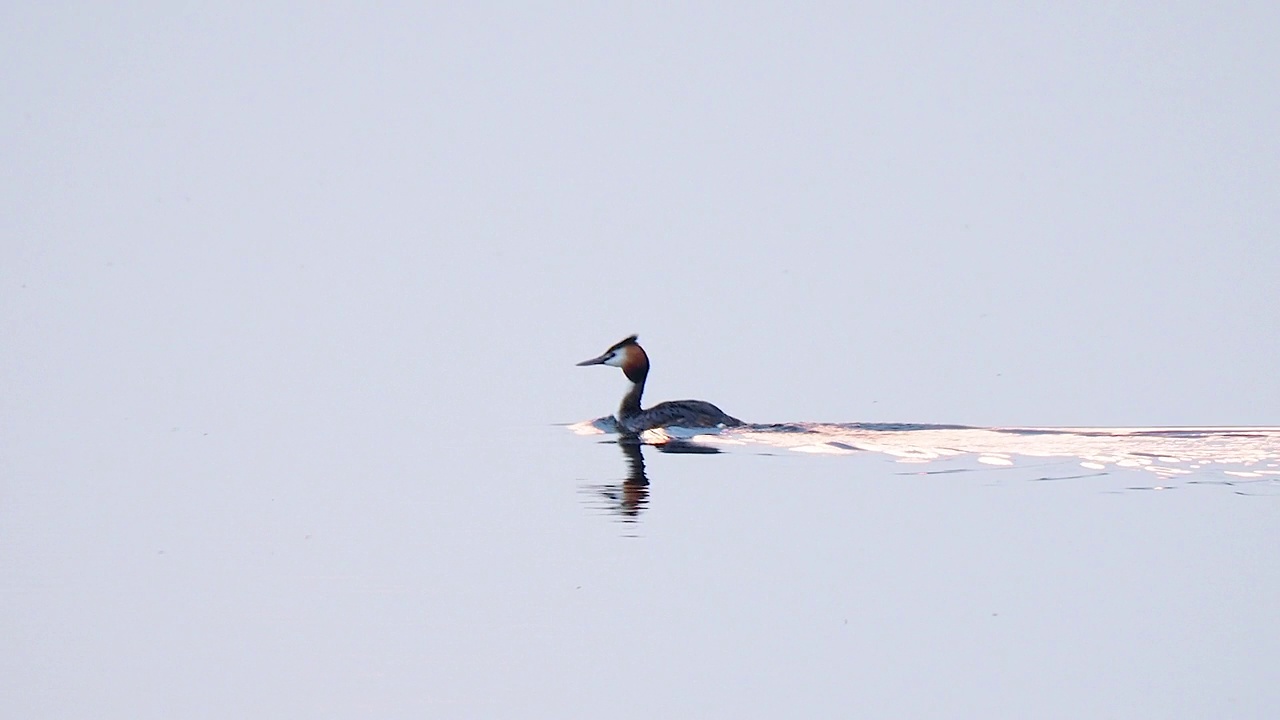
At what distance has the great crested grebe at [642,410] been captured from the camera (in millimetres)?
18031

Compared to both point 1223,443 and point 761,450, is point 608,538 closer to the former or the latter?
point 761,450

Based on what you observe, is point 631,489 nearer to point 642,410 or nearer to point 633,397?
point 642,410

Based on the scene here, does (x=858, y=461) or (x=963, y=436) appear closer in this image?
(x=858, y=461)

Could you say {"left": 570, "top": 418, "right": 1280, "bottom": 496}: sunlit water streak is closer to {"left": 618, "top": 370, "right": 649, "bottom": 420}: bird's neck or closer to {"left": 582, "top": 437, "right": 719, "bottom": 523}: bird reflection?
{"left": 582, "top": 437, "right": 719, "bottom": 523}: bird reflection

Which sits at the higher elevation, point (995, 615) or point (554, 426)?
point (554, 426)

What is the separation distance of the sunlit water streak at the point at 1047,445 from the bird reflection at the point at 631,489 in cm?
27

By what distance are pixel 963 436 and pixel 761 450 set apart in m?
1.89

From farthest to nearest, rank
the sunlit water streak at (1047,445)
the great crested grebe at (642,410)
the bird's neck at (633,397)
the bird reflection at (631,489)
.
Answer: the bird's neck at (633,397) < the great crested grebe at (642,410) < the sunlit water streak at (1047,445) < the bird reflection at (631,489)

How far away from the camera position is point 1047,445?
15.7 meters

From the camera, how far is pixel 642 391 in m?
19.7

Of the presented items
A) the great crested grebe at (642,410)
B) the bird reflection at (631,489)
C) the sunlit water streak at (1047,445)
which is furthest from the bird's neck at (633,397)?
the bird reflection at (631,489)

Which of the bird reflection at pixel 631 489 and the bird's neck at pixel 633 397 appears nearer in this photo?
the bird reflection at pixel 631 489

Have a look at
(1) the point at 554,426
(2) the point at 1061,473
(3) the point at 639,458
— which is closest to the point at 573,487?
(3) the point at 639,458

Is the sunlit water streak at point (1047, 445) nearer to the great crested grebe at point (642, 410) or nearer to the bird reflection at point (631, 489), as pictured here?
the great crested grebe at point (642, 410)
